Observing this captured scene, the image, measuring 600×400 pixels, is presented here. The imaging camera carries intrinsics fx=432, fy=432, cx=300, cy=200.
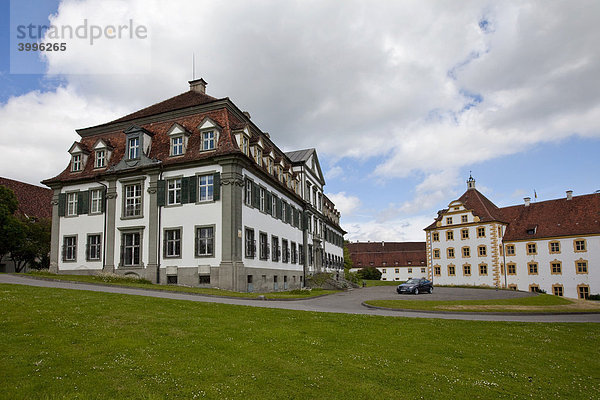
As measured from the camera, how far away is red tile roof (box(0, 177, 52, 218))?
49.3 meters

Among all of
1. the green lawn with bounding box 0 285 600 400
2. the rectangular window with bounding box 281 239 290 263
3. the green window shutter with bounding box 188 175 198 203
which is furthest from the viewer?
the rectangular window with bounding box 281 239 290 263

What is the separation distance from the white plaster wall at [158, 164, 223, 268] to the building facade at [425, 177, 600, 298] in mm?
45947

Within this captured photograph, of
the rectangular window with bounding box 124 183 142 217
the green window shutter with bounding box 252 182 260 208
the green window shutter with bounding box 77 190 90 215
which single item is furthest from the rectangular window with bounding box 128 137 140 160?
the green window shutter with bounding box 252 182 260 208

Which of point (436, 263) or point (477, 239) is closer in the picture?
point (477, 239)

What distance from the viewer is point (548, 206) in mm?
60531

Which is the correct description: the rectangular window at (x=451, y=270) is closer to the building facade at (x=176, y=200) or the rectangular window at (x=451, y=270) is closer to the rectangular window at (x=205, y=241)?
the building facade at (x=176, y=200)

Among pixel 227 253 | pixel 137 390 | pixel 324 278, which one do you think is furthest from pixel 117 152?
pixel 137 390

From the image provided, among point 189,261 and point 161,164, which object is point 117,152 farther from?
point 189,261

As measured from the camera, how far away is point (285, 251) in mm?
38719

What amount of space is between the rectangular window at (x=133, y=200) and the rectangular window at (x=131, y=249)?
5.03ft

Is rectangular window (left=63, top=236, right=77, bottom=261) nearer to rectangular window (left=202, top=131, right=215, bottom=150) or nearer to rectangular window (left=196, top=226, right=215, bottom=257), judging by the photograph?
rectangular window (left=196, top=226, right=215, bottom=257)

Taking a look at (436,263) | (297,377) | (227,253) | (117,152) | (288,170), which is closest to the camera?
(297,377)

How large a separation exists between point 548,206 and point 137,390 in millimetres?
65287

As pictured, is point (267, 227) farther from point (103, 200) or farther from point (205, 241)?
point (103, 200)
